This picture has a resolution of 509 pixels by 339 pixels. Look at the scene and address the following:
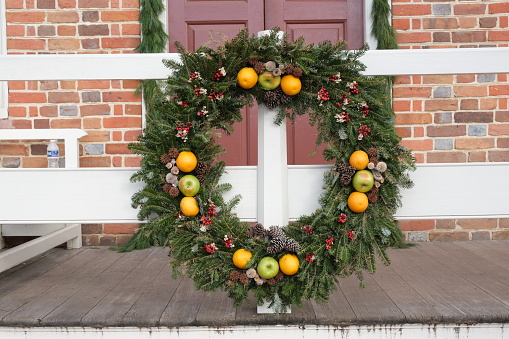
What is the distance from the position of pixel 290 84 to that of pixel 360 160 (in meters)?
0.33

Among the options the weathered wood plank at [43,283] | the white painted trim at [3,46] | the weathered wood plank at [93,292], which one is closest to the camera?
the weathered wood plank at [93,292]

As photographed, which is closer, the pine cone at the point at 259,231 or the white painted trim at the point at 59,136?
the pine cone at the point at 259,231

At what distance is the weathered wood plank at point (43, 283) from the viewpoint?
201 centimetres

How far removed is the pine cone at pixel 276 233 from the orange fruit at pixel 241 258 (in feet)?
0.32

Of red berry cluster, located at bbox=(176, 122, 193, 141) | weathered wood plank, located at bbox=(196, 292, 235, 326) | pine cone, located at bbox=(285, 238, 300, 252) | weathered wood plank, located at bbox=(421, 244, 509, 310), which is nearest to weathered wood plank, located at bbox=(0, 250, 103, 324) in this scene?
weathered wood plank, located at bbox=(196, 292, 235, 326)

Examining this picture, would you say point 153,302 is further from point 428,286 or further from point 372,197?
point 428,286

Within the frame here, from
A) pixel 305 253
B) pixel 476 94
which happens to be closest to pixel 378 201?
pixel 305 253

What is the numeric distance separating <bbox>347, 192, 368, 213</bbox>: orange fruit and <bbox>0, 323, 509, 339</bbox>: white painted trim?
15.6 inches

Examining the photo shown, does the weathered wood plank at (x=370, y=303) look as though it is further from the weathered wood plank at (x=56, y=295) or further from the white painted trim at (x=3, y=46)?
the white painted trim at (x=3, y=46)

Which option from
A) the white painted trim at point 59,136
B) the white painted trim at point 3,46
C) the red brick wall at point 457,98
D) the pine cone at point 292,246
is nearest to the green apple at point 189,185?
the pine cone at point 292,246

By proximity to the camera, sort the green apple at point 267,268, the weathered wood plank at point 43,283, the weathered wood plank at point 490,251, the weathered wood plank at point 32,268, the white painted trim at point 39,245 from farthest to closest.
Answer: the weathered wood plank at point 490,251
the white painted trim at point 39,245
the weathered wood plank at point 32,268
the weathered wood plank at point 43,283
the green apple at point 267,268

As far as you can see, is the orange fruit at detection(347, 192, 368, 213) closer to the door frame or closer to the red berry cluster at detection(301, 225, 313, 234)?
the red berry cluster at detection(301, 225, 313, 234)

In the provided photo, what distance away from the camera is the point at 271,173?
1751 mm

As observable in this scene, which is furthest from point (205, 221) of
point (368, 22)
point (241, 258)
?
point (368, 22)
